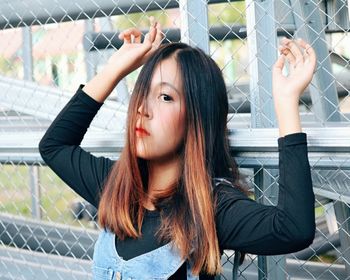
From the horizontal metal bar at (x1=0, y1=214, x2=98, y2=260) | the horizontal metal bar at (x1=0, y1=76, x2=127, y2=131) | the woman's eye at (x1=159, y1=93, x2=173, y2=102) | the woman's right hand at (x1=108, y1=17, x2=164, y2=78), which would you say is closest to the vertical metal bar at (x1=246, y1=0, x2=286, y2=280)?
the woman's right hand at (x1=108, y1=17, x2=164, y2=78)

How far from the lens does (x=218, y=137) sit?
199 centimetres

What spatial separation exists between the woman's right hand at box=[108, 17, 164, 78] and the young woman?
0.13m

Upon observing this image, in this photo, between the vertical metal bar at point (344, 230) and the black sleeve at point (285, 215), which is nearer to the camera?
the black sleeve at point (285, 215)

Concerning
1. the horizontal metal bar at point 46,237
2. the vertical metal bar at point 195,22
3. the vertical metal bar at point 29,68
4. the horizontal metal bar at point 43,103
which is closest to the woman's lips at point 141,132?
the vertical metal bar at point 195,22

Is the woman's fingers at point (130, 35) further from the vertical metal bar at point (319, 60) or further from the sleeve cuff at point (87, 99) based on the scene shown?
the vertical metal bar at point (319, 60)

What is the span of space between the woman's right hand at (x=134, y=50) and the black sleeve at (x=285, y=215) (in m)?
0.59

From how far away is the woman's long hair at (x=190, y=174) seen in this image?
1867 millimetres

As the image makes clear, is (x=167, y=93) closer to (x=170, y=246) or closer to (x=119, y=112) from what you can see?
(x=170, y=246)

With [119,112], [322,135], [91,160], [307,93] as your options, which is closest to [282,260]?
[322,135]

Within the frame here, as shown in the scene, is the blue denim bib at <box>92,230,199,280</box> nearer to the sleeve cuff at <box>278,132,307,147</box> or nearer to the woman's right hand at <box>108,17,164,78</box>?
the sleeve cuff at <box>278,132,307,147</box>

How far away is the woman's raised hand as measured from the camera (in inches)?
70.4

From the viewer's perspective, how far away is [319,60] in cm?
269

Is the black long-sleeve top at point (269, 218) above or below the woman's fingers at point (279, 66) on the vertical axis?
below

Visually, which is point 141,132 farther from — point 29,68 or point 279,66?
point 29,68
